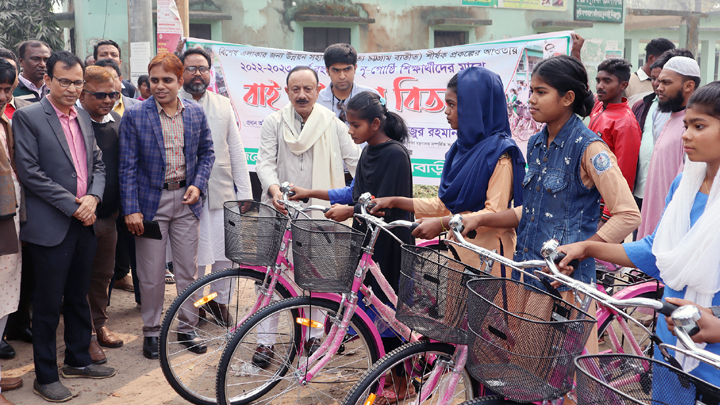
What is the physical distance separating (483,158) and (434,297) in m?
0.89

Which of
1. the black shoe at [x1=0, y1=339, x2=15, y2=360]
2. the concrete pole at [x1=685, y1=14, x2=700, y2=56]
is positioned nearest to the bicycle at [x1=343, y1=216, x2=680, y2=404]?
the black shoe at [x1=0, y1=339, x2=15, y2=360]

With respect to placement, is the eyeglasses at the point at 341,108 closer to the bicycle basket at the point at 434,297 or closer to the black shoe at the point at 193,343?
the black shoe at the point at 193,343

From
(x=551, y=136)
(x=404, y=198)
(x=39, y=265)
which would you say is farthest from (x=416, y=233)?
(x=39, y=265)

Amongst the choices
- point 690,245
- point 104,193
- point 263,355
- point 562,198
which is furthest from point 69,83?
point 690,245

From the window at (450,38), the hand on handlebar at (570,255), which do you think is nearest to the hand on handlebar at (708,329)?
the hand on handlebar at (570,255)

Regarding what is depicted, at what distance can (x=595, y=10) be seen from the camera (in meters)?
14.4

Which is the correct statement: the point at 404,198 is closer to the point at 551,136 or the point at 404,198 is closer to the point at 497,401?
the point at 551,136

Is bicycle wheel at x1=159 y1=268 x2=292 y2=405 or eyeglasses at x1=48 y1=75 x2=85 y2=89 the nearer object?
bicycle wheel at x1=159 y1=268 x2=292 y2=405

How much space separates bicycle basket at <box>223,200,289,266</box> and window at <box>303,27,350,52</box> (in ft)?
34.6

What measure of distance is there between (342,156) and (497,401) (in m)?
2.62

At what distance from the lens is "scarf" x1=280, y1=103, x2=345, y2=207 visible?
4164mm

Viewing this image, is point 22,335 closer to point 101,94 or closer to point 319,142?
point 101,94

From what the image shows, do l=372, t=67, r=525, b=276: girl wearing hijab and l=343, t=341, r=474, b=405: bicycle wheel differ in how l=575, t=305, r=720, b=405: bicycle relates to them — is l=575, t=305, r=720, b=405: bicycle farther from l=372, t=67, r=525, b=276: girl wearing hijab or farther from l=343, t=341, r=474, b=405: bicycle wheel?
l=372, t=67, r=525, b=276: girl wearing hijab

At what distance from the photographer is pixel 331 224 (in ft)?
9.93
